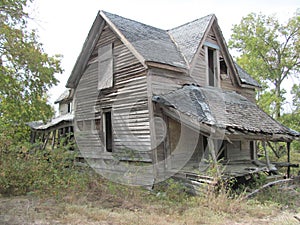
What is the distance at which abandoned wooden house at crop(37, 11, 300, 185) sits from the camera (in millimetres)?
9742

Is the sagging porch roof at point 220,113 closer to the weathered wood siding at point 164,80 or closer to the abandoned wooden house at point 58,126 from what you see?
the weathered wood siding at point 164,80

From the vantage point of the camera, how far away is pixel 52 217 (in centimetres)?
635

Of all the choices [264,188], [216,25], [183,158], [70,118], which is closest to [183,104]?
[183,158]

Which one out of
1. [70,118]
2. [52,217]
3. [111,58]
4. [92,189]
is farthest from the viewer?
[70,118]

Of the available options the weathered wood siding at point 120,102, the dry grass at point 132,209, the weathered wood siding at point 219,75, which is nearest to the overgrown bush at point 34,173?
the dry grass at point 132,209

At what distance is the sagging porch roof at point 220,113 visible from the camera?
28.7 ft

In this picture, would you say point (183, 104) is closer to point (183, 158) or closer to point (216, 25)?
point (183, 158)

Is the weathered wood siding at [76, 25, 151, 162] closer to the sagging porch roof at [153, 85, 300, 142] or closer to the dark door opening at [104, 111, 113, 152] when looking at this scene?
the dark door opening at [104, 111, 113, 152]

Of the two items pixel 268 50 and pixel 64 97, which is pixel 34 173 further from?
pixel 268 50

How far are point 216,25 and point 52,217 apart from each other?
1029cm

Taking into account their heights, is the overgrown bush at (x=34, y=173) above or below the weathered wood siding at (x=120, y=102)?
below

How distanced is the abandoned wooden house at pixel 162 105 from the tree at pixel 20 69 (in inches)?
98.8

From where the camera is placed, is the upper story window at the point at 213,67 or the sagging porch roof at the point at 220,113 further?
the upper story window at the point at 213,67

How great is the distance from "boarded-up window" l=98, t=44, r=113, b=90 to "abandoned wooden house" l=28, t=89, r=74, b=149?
10.5ft
